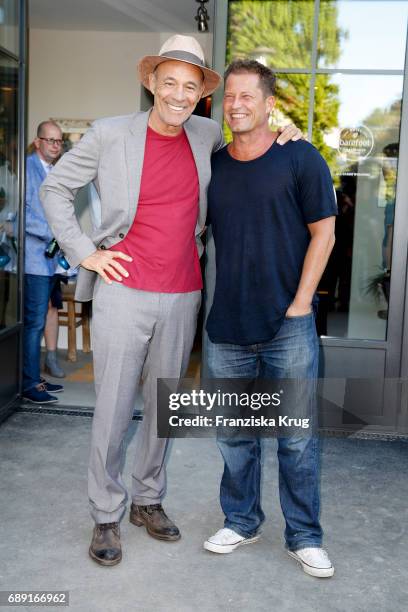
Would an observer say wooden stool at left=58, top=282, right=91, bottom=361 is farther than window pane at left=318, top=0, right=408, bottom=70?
Yes

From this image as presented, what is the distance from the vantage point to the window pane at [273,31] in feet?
13.5

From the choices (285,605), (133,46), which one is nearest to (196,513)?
(285,605)

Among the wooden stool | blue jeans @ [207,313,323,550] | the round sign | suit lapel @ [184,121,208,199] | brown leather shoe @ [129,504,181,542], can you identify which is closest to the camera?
blue jeans @ [207,313,323,550]

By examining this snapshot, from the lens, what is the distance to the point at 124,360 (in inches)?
102

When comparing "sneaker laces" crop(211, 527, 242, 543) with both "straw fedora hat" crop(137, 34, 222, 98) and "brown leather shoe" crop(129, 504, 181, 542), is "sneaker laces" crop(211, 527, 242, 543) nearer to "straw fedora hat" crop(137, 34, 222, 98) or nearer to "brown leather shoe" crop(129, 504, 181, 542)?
"brown leather shoe" crop(129, 504, 181, 542)

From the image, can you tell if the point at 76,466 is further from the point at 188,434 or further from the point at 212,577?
the point at 212,577

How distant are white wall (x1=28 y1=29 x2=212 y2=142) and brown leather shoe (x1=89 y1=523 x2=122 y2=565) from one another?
433 cm

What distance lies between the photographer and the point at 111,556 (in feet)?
8.42

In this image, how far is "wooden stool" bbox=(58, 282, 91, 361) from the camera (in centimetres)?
593

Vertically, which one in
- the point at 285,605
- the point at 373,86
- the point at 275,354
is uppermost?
the point at 373,86

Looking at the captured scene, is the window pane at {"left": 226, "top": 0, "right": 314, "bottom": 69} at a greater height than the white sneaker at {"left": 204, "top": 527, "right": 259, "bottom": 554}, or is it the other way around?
the window pane at {"left": 226, "top": 0, "right": 314, "bottom": 69}

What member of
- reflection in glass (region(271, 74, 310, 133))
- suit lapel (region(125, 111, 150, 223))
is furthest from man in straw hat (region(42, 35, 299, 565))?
reflection in glass (region(271, 74, 310, 133))

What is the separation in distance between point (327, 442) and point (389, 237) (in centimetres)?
125

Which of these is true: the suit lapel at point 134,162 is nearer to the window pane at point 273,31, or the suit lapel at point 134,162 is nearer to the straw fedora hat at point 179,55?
the straw fedora hat at point 179,55
